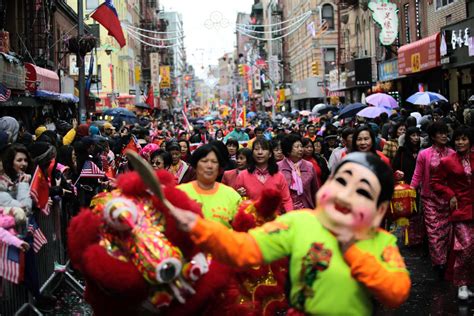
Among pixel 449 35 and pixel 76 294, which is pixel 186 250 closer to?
pixel 76 294

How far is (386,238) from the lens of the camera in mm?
3748

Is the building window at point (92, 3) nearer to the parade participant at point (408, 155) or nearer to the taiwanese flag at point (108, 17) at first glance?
the taiwanese flag at point (108, 17)

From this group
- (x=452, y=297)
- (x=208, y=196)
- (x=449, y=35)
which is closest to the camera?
(x=208, y=196)

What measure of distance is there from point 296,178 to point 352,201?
5522 mm

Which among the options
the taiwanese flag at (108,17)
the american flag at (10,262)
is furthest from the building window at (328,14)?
the american flag at (10,262)

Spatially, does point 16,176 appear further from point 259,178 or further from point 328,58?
point 328,58

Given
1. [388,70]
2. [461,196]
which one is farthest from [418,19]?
[461,196]

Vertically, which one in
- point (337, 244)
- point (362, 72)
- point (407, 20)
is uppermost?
point (407, 20)

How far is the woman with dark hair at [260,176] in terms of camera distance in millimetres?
7848

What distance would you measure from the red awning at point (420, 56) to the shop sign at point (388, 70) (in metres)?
1.99

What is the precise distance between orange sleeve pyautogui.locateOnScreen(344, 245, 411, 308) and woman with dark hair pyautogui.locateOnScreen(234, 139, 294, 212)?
420 cm

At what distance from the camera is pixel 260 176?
8055 millimetres

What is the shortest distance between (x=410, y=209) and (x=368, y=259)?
5.27m

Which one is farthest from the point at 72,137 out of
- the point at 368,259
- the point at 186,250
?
the point at 368,259
